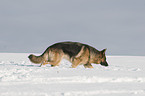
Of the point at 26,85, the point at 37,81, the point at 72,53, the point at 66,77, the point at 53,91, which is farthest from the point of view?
the point at 72,53

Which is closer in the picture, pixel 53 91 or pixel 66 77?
pixel 53 91

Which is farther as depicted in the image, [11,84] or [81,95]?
[11,84]

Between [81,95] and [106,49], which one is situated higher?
[106,49]

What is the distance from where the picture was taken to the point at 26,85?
15.1 ft

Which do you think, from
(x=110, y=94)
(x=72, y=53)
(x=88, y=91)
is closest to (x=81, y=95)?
(x=88, y=91)

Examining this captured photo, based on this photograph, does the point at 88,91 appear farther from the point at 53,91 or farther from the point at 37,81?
Result: the point at 37,81

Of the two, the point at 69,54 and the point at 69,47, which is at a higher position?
the point at 69,47

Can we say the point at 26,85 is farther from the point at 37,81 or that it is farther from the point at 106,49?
the point at 106,49

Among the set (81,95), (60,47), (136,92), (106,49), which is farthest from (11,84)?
(106,49)

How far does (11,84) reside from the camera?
471 cm

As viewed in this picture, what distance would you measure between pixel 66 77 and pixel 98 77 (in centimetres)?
83

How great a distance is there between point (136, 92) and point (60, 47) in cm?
425

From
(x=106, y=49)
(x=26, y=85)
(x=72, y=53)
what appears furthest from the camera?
(x=106, y=49)

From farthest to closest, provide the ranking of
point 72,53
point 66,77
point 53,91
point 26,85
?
1. point 72,53
2. point 66,77
3. point 26,85
4. point 53,91
